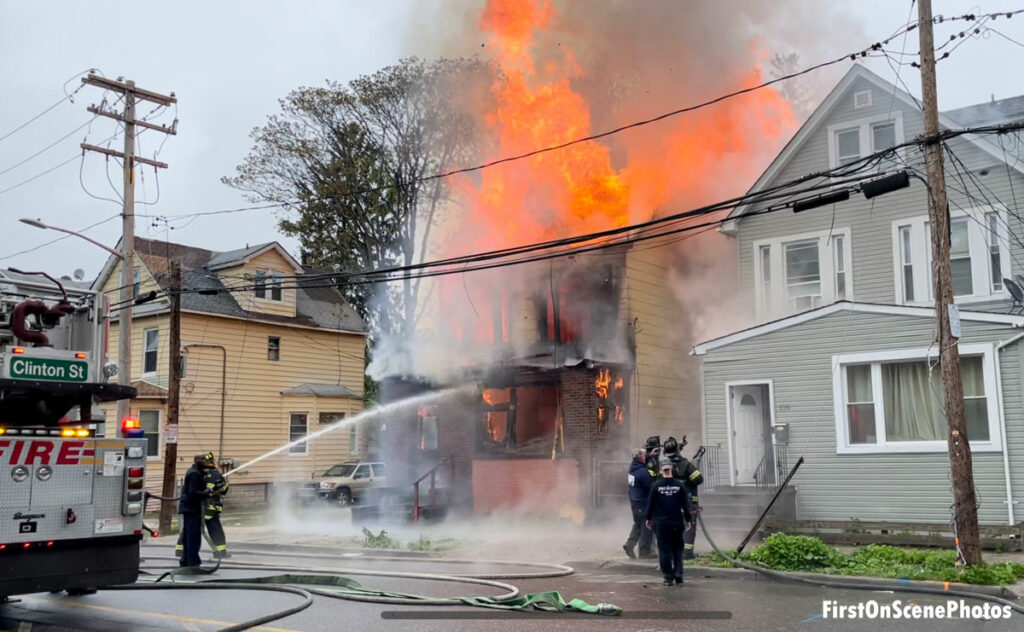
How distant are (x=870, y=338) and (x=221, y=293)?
22560mm

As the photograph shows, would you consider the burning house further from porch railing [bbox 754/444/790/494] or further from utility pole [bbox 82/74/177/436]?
utility pole [bbox 82/74/177/436]

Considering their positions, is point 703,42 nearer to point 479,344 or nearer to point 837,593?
point 479,344

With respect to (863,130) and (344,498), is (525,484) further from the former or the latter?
(863,130)

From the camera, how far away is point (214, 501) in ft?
45.2

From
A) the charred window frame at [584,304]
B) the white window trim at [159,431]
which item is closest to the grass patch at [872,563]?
the charred window frame at [584,304]

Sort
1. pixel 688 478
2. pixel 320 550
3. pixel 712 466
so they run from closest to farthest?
pixel 688 478 < pixel 320 550 < pixel 712 466

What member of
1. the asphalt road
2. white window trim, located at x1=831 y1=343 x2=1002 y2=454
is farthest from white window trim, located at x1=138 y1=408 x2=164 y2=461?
white window trim, located at x1=831 y1=343 x2=1002 y2=454

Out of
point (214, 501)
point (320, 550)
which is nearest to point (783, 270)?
point (320, 550)

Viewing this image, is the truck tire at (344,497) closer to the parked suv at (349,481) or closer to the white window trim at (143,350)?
the parked suv at (349,481)

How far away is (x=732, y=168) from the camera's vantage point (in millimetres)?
24312

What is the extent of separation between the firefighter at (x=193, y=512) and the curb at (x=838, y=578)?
560 cm

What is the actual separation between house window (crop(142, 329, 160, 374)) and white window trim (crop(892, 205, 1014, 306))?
888 inches

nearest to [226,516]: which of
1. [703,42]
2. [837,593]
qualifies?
[703,42]

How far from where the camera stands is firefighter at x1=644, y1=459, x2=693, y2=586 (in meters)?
11.4
